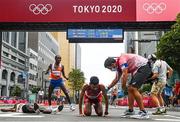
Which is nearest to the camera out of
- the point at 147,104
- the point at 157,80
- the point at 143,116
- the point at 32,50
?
the point at 143,116

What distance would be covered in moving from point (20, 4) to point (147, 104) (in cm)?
1056

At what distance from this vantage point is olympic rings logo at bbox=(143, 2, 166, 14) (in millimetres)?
29688

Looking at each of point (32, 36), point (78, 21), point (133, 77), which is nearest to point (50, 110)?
point (133, 77)

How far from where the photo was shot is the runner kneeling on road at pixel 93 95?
32.0 feet

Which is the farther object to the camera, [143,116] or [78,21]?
[78,21]

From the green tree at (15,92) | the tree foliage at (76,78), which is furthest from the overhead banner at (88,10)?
the tree foliage at (76,78)

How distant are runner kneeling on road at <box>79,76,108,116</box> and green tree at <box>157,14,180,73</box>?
15.9 metres

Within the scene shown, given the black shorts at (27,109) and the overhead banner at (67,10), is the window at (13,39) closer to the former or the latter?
the overhead banner at (67,10)

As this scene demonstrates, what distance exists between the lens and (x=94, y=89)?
32.8ft

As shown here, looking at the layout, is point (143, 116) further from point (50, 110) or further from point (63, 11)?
point (63, 11)

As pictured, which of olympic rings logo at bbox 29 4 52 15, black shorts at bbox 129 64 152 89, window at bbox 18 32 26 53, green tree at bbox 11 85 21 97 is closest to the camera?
black shorts at bbox 129 64 152 89

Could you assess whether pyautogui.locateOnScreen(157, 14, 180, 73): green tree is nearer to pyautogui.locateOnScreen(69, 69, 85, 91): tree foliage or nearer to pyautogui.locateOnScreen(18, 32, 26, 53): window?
pyautogui.locateOnScreen(69, 69, 85, 91): tree foliage

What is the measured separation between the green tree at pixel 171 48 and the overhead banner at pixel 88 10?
3.12m

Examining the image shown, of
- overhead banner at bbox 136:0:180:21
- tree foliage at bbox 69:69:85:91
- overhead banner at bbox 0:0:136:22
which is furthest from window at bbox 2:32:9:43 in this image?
overhead banner at bbox 136:0:180:21
